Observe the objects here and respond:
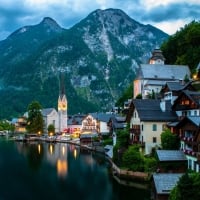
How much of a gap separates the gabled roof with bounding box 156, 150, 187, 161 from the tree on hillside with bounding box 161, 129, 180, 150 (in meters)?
3.70

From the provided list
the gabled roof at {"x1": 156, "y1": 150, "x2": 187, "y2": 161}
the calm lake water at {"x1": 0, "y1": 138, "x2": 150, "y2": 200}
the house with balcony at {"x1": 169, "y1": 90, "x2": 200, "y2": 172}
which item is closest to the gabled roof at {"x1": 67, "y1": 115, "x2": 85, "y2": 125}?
the calm lake water at {"x1": 0, "y1": 138, "x2": 150, "y2": 200}

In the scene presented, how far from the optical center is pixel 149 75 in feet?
349

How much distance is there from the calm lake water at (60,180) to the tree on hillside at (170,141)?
8.69 metres

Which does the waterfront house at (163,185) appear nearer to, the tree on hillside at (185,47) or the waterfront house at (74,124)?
the tree on hillside at (185,47)

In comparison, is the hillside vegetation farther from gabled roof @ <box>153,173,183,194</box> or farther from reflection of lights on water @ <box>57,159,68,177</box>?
gabled roof @ <box>153,173,183,194</box>

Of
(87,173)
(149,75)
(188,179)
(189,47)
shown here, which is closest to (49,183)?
(87,173)

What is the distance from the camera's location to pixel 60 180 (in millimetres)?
58812

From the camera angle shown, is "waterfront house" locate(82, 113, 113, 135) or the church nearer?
"waterfront house" locate(82, 113, 113, 135)

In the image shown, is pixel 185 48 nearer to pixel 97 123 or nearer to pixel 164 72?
pixel 164 72

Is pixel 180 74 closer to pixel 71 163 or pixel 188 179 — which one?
pixel 71 163

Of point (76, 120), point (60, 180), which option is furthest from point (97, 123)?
point (60, 180)

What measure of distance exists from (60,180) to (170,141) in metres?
17.2

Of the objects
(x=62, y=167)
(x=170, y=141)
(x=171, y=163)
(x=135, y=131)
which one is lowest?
(x=62, y=167)

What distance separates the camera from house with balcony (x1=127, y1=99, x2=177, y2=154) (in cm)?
6112
